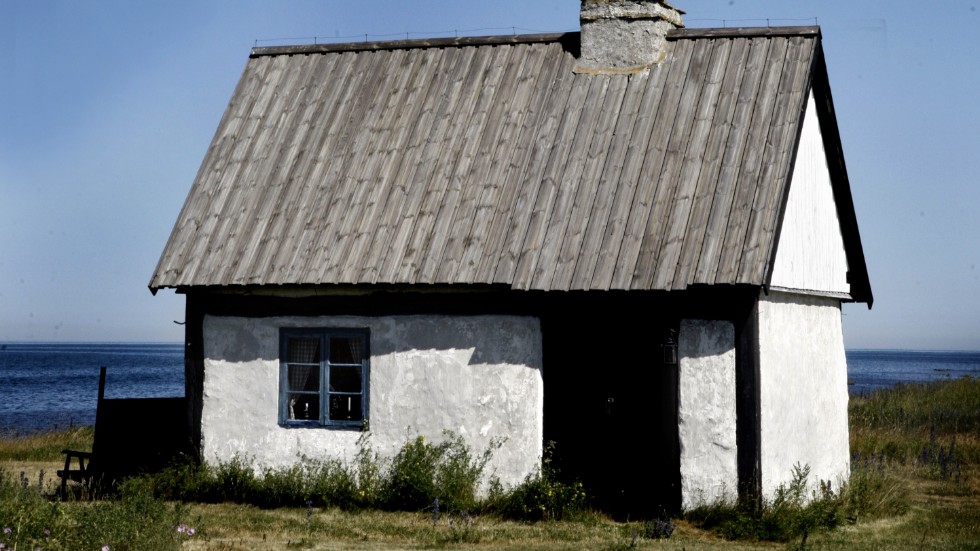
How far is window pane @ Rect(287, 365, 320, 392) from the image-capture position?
13.2 metres

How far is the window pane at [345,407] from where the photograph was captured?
13156mm

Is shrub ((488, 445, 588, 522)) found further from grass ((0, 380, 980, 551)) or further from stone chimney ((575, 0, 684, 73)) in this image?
stone chimney ((575, 0, 684, 73))

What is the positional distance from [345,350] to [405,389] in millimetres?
931

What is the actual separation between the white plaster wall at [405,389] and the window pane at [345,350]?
0.23 metres

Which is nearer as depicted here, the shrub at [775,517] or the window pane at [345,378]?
the shrub at [775,517]

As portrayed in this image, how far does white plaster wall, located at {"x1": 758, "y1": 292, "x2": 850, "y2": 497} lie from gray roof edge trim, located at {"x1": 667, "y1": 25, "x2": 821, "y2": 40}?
126 inches

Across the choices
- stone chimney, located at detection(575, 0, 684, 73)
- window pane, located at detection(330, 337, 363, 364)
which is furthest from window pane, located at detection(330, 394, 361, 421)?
stone chimney, located at detection(575, 0, 684, 73)

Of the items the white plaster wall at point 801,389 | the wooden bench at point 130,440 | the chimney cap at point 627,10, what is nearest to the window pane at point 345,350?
the wooden bench at point 130,440

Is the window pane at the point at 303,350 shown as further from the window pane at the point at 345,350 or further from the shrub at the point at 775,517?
the shrub at the point at 775,517

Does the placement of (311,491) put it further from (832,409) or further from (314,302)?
(832,409)

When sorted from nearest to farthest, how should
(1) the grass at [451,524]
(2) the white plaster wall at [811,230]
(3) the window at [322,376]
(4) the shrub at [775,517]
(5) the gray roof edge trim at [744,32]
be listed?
(1) the grass at [451,524] → (4) the shrub at [775,517] → (2) the white plaster wall at [811,230] → (3) the window at [322,376] → (5) the gray roof edge trim at [744,32]

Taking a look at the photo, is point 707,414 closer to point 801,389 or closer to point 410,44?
point 801,389

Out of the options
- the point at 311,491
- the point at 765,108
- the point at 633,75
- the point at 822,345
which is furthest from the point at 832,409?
the point at 311,491

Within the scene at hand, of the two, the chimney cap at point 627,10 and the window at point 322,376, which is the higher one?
the chimney cap at point 627,10
